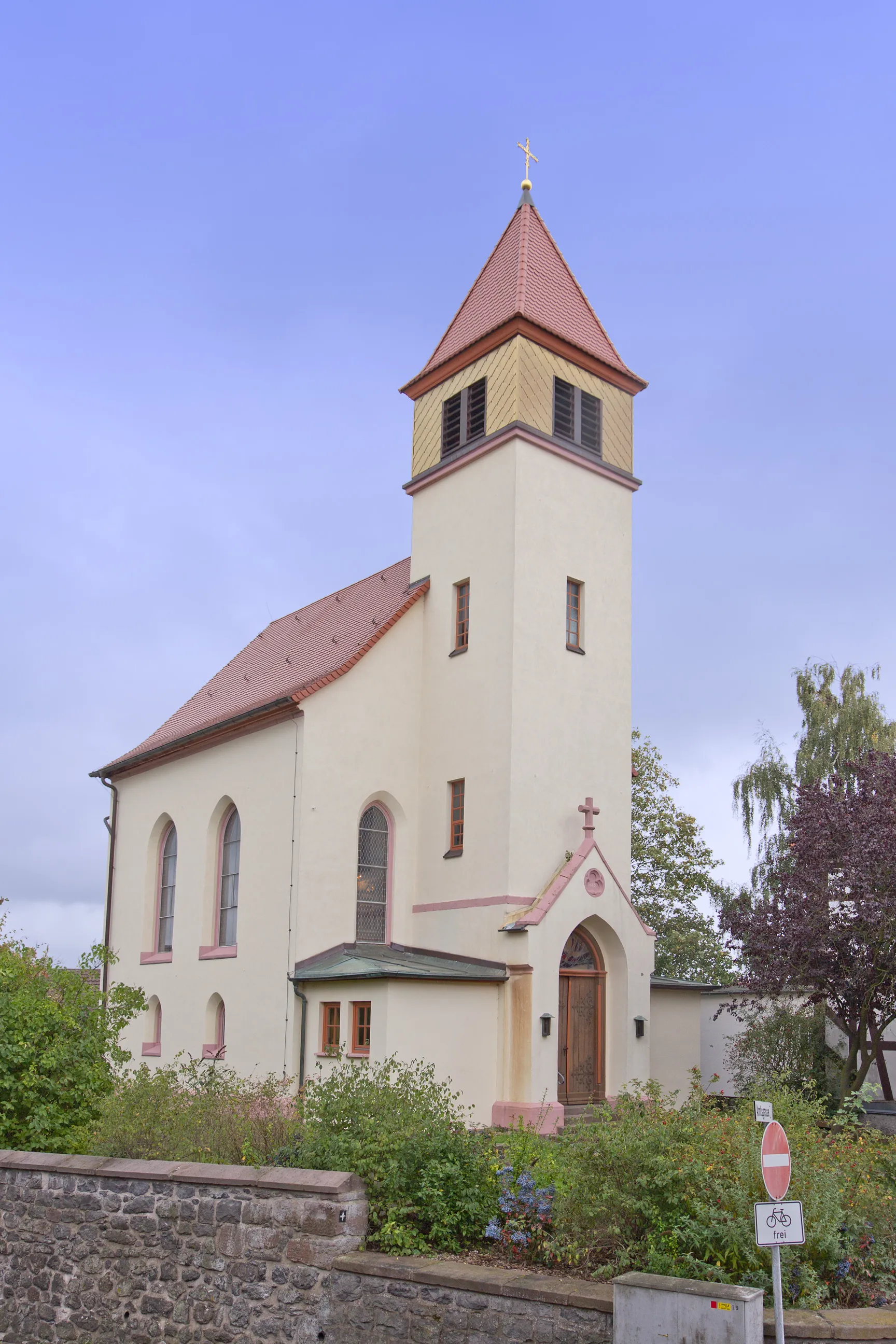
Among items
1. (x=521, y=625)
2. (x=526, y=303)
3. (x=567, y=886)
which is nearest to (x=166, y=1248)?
(x=567, y=886)

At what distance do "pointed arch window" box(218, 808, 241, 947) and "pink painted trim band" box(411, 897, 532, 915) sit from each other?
376 centimetres

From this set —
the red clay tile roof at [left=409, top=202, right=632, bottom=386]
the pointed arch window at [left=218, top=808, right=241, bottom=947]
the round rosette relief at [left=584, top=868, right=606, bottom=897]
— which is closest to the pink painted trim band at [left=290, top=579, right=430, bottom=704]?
the pointed arch window at [left=218, top=808, right=241, bottom=947]

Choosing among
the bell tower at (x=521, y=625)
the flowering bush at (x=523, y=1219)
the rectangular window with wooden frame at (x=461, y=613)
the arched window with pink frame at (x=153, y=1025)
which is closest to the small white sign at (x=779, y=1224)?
the flowering bush at (x=523, y=1219)

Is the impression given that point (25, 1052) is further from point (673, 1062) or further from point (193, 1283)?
point (673, 1062)

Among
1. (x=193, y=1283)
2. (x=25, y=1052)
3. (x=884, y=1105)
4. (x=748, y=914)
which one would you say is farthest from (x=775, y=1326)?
(x=884, y=1105)

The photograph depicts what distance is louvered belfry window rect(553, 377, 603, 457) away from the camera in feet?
76.2

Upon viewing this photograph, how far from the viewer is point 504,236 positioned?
2661 cm

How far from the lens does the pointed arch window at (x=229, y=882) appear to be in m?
23.7

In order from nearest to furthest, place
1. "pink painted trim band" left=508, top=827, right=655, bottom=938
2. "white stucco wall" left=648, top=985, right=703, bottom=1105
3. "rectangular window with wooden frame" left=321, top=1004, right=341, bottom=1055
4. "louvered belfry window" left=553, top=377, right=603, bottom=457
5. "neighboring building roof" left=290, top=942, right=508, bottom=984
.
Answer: "neighboring building roof" left=290, top=942, right=508, bottom=984
"rectangular window with wooden frame" left=321, top=1004, right=341, bottom=1055
"pink painted trim band" left=508, top=827, right=655, bottom=938
"white stucco wall" left=648, top=985, right=703, bottom=1105
"louvered belfry window" left=553, top=377, right=603, bottom=457

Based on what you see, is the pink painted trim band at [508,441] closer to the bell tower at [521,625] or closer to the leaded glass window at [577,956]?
the bell tower at [521,625]

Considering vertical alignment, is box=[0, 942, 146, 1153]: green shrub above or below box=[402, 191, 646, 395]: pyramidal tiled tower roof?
below

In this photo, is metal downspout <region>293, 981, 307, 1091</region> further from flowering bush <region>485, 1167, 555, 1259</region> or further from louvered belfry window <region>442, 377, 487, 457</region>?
flowering bush <region>485, 1167, 555, 1259</region>

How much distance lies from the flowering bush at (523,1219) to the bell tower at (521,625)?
10.2 metres

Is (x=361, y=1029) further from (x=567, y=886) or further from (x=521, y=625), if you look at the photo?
(x=521, y=625)
